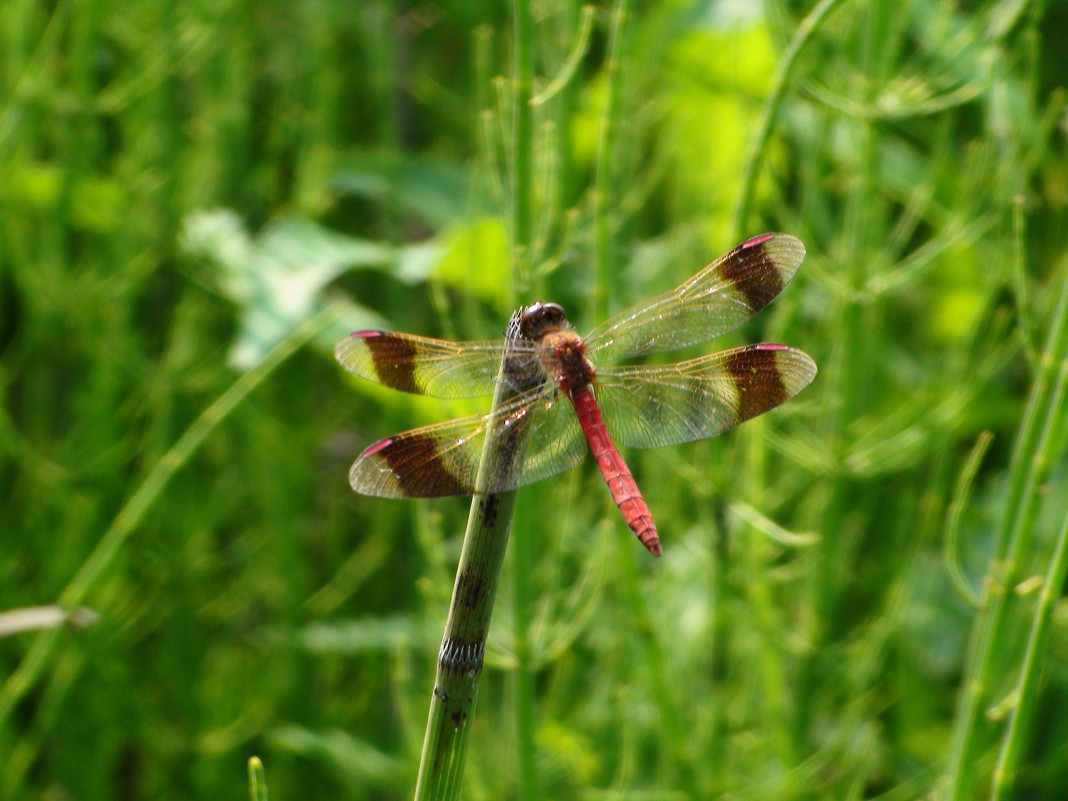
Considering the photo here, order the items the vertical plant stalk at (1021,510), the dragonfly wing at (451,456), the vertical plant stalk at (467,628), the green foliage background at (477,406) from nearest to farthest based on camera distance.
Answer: the vertical plant stalk at (467,628) → the dragonfly wing at (451,456) → the vertical plant stalk at (1021,510) → the green foliage background at (477,406)

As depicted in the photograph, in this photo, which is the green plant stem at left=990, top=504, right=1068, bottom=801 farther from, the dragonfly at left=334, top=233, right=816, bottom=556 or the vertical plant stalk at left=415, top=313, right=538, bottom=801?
the vertical plant stalk at left=415, top=313, right=538, bottom=801

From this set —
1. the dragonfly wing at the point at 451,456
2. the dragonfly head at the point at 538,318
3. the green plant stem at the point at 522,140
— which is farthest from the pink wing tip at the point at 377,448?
the green plant stem at the point at 522,140

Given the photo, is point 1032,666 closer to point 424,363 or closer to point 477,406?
point 424,363

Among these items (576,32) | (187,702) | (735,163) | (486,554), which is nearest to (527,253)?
(576,32)

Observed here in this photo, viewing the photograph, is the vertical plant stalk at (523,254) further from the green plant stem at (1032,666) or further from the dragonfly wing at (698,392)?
the green plant stem at (1032,666)

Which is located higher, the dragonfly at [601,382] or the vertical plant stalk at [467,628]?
the dragonfly at [601,382]

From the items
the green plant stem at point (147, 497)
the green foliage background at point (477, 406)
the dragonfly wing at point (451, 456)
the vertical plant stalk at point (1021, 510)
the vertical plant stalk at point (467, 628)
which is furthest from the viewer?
the green foliage background at point (477, 406)

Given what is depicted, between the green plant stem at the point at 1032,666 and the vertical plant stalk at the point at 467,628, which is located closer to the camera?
the vertical plant stalk at the point at 467,628

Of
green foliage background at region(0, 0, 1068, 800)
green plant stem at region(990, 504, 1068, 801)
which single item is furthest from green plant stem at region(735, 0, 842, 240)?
green plant stem at region(990, 504, 1068, 801)

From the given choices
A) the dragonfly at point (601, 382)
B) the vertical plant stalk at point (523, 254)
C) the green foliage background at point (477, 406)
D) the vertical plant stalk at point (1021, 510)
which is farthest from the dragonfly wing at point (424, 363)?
the vertical plant stalk at point (1021, 510)

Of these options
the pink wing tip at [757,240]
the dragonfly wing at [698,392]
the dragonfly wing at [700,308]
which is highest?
the dragonfly wing at [700,308]
